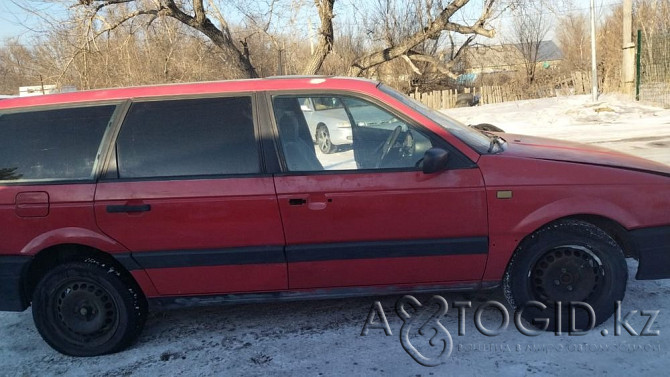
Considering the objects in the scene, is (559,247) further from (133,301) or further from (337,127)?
(133,301)

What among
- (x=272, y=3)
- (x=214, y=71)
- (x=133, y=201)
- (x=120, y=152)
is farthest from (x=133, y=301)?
(x=214, y=71)

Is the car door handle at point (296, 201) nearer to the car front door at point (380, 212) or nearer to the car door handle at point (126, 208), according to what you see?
the car front door at point (380, 212)

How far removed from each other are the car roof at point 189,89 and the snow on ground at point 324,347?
5.31 ft

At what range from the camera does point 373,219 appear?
10.1 feet

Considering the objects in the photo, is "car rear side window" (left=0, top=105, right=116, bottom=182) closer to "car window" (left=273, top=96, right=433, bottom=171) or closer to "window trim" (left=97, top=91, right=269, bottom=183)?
"window trim" (left=97, top=91, right=269, bottom=183)

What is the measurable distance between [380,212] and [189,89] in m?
1.49

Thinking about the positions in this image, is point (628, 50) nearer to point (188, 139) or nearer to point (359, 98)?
point (359, 98)

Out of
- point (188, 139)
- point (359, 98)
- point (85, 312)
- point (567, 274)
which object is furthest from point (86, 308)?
point (567, 274)

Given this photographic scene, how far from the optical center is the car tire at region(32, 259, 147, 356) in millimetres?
3182

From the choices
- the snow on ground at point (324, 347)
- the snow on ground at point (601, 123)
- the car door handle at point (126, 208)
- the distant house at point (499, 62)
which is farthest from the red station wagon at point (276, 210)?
the distant house at point (499, 62)

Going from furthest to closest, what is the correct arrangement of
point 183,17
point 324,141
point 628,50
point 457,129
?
point 628,50 → point 183,17 → point 457,129 → point 324,141

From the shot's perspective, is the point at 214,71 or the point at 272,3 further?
the point at 214,71

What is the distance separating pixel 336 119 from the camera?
3.45 metres

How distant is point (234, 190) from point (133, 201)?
625mm
